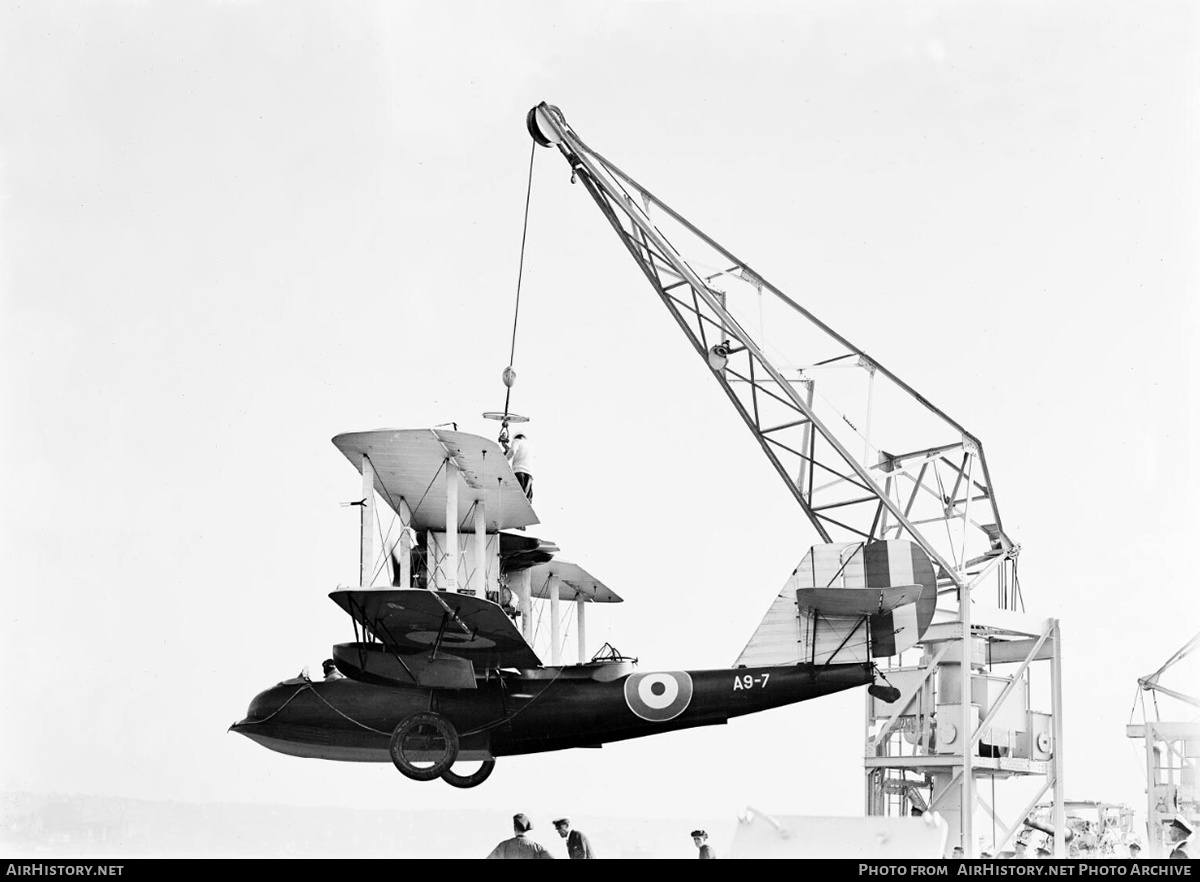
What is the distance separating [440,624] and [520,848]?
6.06 meters

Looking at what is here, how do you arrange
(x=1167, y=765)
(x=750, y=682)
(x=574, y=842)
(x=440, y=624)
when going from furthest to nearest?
(x=1167, y=765) < (x=750, y=682) < (x=440, y=624) < (x=574, y=842)

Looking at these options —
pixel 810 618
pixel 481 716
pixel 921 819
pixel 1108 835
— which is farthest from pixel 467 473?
pixel 1108 835

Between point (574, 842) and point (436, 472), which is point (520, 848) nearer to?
point (574, 842)

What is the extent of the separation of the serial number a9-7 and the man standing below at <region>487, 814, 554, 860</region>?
7021mm

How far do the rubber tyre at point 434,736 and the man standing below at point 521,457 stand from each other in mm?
3835

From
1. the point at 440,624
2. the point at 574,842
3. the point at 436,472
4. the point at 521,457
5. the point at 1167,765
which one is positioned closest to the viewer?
the point at 574,842

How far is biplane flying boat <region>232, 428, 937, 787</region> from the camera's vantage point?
19516mm

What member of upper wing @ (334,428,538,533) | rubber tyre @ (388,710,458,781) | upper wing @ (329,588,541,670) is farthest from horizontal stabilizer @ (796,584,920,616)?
rubber tyre @ (388,710,458,781)

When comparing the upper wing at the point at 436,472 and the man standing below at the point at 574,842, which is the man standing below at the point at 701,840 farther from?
the upper wing at the point at 436,472

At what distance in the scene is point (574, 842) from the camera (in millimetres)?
14375

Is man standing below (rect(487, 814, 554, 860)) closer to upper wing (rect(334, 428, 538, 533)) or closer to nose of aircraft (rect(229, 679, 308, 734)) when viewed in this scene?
upper wing (rect(334, 428, 538, 533))

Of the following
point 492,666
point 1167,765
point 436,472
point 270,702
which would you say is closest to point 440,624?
point 492,666

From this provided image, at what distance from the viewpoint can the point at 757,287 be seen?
26.2 meters

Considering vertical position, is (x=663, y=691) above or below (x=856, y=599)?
below
